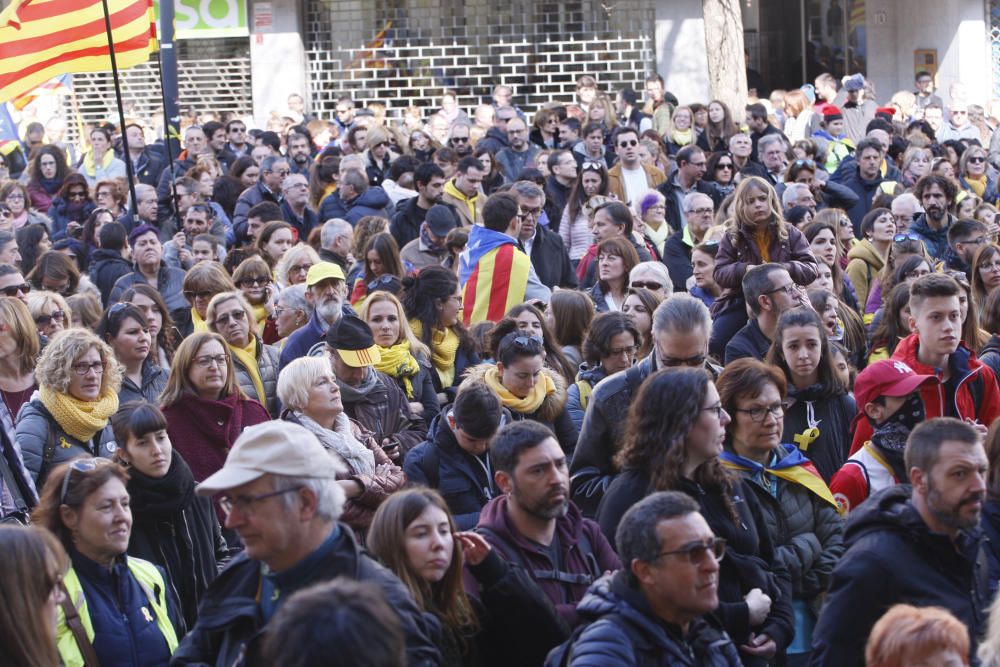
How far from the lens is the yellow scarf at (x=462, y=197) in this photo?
41.7 feet

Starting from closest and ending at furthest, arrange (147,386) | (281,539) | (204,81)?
(281,539) → (147,386) → (204,81)

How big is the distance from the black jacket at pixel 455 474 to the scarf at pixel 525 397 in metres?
0.64

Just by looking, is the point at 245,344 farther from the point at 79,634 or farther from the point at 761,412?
the point at 761,412

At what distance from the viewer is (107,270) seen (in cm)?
1109

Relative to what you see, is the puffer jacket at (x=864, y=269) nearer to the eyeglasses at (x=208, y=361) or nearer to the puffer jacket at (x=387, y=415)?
the puffer jacket at (x=387, y=415)

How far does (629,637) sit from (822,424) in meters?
2.81

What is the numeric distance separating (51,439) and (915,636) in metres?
4.14

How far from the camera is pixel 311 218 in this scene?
1347 centimetres

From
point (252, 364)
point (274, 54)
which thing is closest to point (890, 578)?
point (252, 364)

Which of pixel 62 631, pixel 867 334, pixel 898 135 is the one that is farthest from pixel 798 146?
pixel 62 631

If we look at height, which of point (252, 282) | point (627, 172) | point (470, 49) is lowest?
point (252, 282)

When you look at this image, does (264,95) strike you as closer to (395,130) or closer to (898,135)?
(395,130)

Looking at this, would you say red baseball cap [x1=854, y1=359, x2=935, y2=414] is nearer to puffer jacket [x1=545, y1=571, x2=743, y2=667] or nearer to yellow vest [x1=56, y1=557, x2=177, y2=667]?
puffer jacket [x1=545, y1=571, x2=743, y2=667]

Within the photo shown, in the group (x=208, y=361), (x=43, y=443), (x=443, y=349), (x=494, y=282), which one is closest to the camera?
(x=43, y=443)
